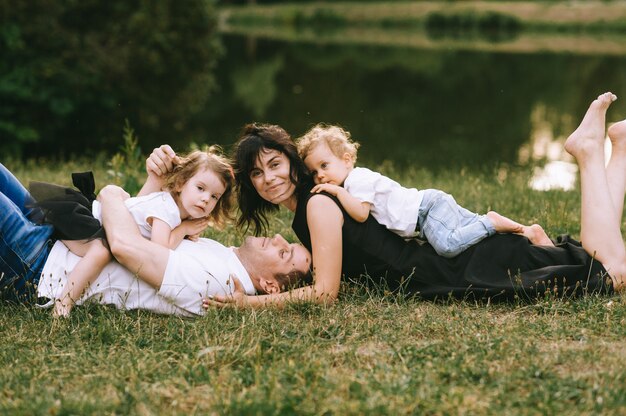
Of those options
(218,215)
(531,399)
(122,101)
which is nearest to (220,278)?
(218,215)

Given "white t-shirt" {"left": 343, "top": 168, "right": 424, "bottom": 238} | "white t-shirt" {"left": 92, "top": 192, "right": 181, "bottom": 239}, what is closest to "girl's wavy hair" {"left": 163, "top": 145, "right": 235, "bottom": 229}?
"white t-shirt" {"left": 92, "top": 192, "right": 181, "bottom": 239}

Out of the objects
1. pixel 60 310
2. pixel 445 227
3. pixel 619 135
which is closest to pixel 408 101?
pixel 619 135

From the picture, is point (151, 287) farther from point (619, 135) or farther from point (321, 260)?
point (619, 135)

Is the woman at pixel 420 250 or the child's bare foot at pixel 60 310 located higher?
the woman at pixel 420 250

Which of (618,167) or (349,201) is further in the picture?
(618,167)

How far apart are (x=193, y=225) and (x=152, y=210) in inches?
11.2

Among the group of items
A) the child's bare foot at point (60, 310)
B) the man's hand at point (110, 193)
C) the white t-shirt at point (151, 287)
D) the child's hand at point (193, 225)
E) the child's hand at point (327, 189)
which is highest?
the child's hand at point (327, 189)

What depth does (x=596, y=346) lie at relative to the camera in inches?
141

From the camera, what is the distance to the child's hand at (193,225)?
173 inches

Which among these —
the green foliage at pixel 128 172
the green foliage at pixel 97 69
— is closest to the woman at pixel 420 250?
the green foliage at pixel 128 172

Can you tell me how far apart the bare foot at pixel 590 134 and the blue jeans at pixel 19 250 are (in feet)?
10.4

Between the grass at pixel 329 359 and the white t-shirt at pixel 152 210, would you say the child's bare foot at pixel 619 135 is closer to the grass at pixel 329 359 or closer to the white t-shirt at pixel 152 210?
the grass at pixel 329 359

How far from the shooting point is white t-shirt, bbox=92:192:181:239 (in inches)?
167

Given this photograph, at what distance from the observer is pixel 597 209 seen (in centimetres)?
457
